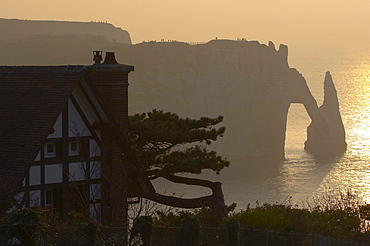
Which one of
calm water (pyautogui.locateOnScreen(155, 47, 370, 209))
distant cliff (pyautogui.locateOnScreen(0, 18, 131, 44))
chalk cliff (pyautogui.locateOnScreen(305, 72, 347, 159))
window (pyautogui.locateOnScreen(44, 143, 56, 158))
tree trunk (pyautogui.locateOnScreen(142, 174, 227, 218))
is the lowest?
tree trunk (pyautogui.locateOnScreen(142, 174, 227, 218))

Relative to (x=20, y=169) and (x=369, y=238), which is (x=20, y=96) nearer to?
(x=20, y=169)

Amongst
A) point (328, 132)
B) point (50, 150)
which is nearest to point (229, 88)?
point (328, 132)

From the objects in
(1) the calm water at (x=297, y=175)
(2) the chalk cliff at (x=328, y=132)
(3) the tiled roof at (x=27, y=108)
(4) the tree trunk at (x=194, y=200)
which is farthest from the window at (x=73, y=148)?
(2) the chalk cliff at (x=328, y=132)

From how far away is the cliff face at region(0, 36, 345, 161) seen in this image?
118438 millimetres

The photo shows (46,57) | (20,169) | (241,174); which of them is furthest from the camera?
(46,57)

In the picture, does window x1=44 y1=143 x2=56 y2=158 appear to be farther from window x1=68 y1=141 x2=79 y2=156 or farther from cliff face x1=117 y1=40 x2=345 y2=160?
cliff face x1=117 y1=40 x2=345 y2=160

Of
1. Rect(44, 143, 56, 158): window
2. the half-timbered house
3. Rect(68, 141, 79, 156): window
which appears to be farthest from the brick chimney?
Rect(44, 143, 56, 158): window

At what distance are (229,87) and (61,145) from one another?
343ft

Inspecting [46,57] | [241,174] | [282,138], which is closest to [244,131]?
[282,138]

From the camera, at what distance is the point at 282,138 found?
121 m

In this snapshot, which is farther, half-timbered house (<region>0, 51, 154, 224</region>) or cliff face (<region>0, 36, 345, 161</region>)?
cliff face (<region>0, 36, 345, 161</region>)

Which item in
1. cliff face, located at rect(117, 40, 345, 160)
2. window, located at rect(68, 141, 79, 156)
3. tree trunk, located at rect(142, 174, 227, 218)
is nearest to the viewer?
window, located at rect(68, 141, 79, 156)

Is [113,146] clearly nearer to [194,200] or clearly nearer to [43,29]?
[194,200]

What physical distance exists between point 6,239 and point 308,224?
709cm
